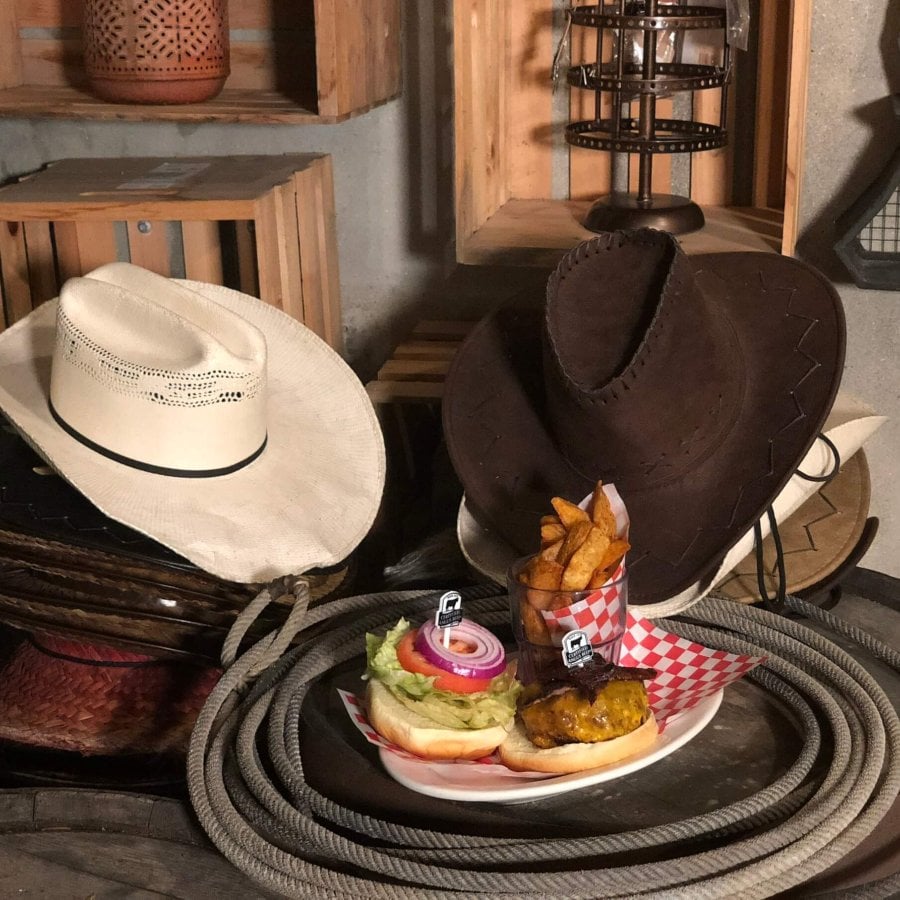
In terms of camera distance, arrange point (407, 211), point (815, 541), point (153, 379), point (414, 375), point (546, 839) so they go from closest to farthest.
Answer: point (546, 839) < point (153, 379) < point (815, 541) < point (414, 375) < point (407, 211)

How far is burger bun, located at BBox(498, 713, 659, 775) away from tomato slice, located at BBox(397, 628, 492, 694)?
6cm

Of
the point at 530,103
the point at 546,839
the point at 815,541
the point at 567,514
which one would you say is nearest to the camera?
the point at 546,839

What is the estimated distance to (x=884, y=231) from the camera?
1.67 meters

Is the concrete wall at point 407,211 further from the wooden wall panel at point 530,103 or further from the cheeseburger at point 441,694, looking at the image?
the cheeseburger at point 441,694

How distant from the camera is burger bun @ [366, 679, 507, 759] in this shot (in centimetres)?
112

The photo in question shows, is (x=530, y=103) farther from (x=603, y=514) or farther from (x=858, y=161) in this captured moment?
(x=603, y=514)

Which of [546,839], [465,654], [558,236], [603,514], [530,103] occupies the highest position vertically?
[530,103]

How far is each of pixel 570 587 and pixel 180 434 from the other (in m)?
0.50

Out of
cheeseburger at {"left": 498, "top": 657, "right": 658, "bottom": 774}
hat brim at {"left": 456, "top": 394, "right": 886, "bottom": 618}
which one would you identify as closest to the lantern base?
hat brim at {"left": 456, "top": 394, "right": 886, "bottom": 618}

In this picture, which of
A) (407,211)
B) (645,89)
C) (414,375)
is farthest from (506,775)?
(407,211)

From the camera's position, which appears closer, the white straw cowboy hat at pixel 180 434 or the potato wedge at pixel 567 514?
the potato wedge at pixel 567 514

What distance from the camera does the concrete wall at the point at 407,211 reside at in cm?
186

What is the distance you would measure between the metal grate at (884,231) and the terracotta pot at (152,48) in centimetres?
96

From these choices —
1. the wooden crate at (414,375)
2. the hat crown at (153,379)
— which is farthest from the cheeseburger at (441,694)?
the wooden crate at (414,375)
